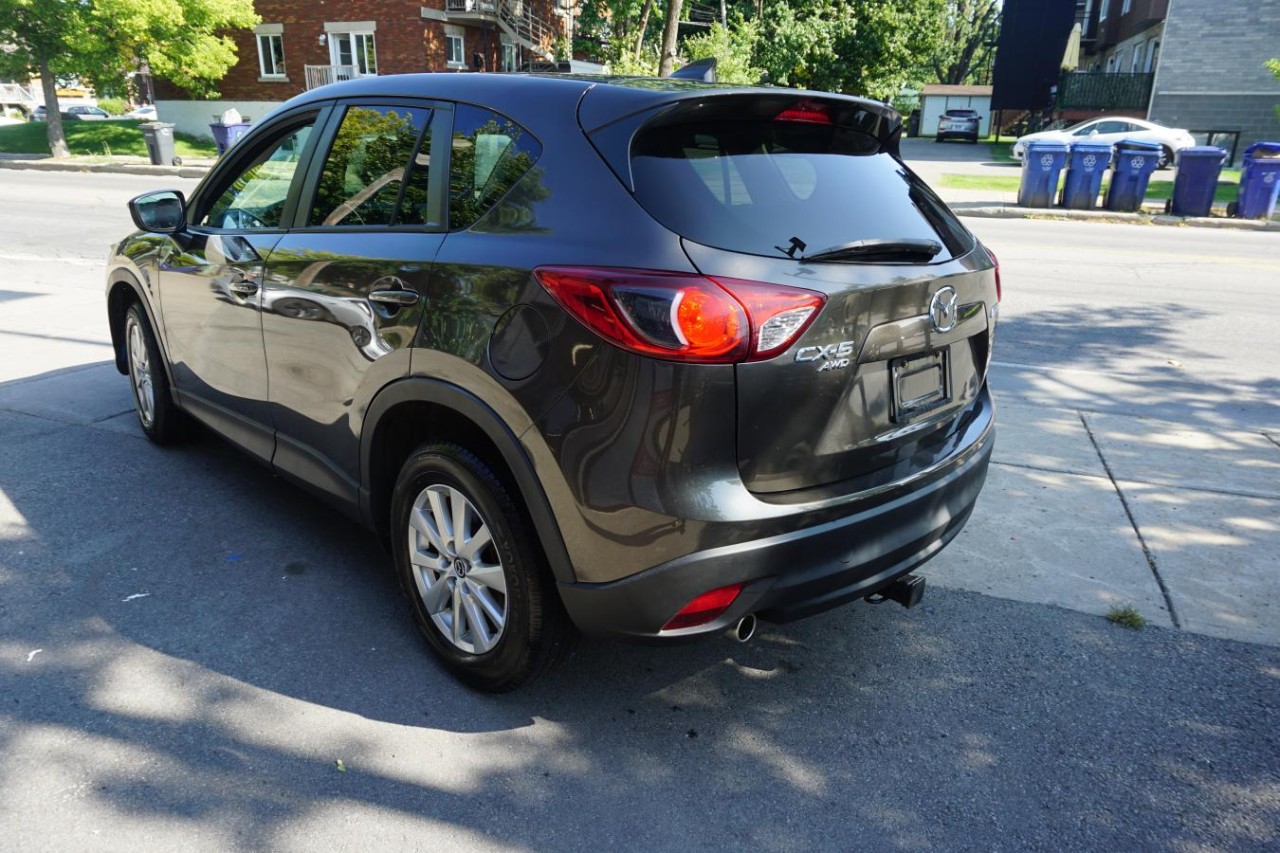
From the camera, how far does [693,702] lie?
2.92 m

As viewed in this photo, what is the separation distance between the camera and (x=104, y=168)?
77.8 feet

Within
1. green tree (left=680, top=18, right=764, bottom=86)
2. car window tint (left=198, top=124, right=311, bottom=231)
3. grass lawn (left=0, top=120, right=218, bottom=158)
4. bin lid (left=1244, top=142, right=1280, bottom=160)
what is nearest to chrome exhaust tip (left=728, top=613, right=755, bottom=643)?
car window tint (left=198, top=124, right=311, bottom=231)

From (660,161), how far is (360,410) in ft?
4.33

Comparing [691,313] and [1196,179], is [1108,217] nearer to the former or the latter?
[1196,179]

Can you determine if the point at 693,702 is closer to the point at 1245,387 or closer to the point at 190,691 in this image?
the point at 190,691

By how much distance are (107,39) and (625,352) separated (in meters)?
28.3

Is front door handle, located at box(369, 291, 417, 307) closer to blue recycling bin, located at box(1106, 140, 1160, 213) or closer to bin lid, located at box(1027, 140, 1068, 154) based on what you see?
bin lid, located at box(1027, 140, 1068, 154)

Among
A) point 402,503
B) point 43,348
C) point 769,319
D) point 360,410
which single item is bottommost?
point 43,348

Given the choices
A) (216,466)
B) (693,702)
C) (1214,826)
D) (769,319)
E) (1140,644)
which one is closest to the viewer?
(769,319)

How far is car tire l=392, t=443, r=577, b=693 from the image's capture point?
103 inches

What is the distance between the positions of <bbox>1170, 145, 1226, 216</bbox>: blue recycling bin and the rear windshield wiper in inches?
670

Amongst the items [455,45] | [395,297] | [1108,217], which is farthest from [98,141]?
[395,297]

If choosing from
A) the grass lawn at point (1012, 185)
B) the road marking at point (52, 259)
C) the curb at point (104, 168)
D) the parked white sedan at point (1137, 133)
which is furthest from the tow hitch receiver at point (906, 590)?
the parked white sedan at point (1137, 133)

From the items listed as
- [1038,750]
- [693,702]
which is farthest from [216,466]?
[1038,750]
